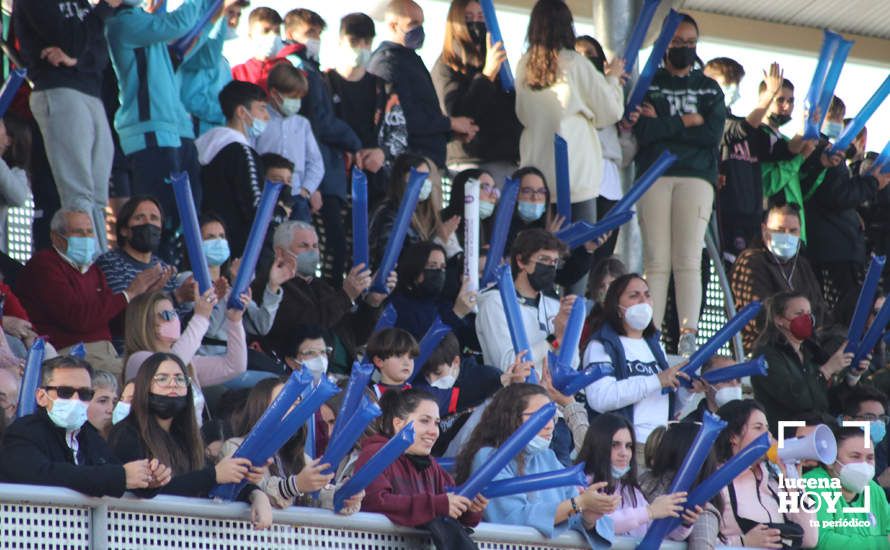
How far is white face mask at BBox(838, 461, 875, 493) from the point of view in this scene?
31.9ft

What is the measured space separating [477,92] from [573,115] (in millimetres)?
636

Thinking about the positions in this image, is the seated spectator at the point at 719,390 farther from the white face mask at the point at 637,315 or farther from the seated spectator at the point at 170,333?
the seated spectator at the point at 170,333

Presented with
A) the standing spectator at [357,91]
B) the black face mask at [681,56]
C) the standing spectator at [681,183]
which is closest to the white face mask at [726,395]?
the standing spectator at [681,183]

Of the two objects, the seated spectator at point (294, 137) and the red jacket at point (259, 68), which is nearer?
the seated spectator at point (294, 137)

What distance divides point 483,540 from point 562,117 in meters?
4.68

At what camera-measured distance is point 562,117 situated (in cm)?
1198

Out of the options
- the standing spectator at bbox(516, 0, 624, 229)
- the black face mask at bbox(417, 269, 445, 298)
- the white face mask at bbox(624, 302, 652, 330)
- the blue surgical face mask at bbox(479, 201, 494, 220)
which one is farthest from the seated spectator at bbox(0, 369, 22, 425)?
A: the standing spectator at bbox(516, 0, 624, 229)

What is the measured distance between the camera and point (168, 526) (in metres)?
6.95

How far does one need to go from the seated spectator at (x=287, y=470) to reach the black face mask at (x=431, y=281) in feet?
8.30

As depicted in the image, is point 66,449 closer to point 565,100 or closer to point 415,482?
point 415,482

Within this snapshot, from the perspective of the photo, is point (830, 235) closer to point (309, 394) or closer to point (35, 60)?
point (35, 60)

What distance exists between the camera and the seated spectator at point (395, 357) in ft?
30.3

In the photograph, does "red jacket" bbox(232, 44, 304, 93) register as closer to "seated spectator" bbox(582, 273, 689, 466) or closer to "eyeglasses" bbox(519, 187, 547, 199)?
"eyeglasses" bbox(519, 187, 547, 199)

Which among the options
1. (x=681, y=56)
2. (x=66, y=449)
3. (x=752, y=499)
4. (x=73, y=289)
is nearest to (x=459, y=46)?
(x=681, y=56)
